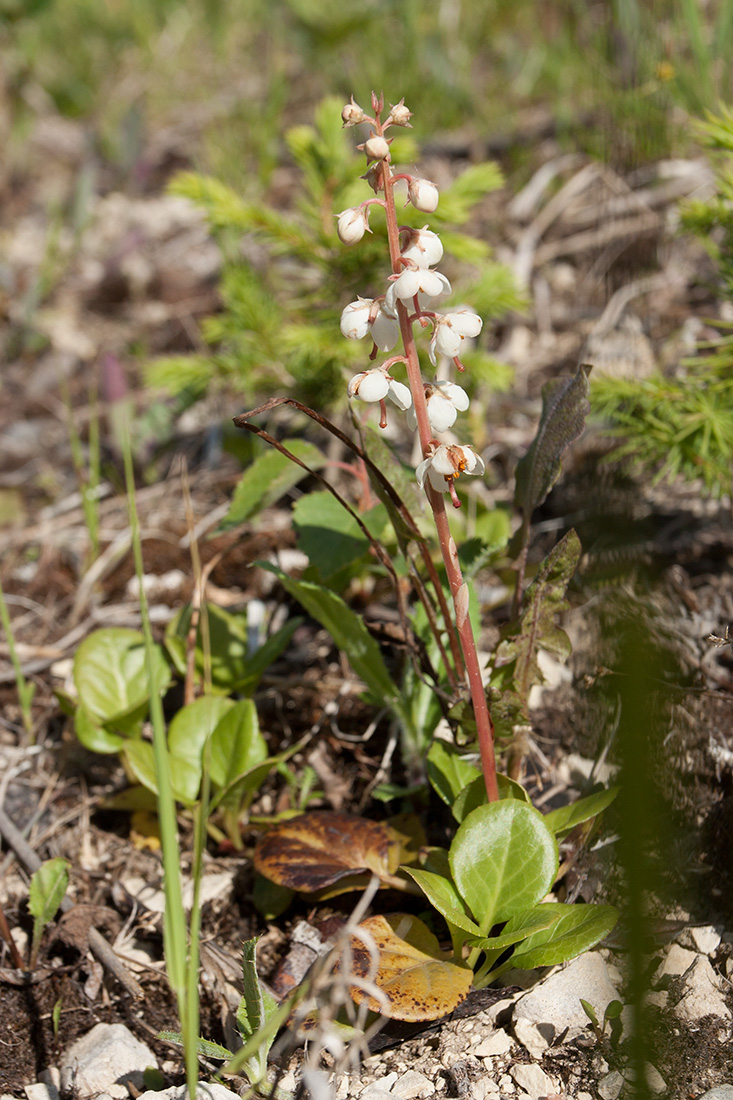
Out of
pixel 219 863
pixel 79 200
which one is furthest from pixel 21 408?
pixel 219 863

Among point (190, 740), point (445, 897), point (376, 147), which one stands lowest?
point (445, 897)

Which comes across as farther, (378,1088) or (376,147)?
(378,1088)

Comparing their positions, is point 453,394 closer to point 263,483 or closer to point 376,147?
point 376,147

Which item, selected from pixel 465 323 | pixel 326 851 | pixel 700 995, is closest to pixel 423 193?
pixel 465 323

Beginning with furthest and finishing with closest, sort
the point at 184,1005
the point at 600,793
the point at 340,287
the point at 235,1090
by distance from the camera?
the point at 340,287 < the point at 600,793 < the point at 235,1090 < the point at 184,1005

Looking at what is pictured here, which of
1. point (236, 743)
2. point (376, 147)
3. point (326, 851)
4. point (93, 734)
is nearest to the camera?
point (376, 147)

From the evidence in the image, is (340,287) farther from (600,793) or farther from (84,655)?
(600,793)

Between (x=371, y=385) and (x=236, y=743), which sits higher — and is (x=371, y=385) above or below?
above
